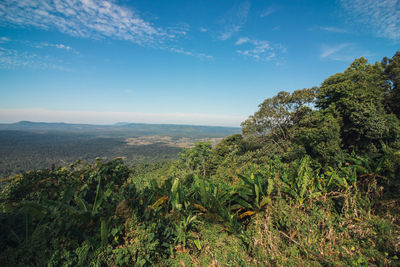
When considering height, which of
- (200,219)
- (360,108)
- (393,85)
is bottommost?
(200,219)

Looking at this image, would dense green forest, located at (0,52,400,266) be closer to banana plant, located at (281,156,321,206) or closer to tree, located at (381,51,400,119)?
banana plant, located at (281,156,321,206)

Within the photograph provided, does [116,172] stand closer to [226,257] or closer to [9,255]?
[9,255]

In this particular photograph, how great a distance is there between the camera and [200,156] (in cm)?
2891

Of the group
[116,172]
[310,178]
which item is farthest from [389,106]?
[116,172]

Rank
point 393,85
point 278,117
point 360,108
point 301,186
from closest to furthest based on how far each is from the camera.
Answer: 1. point 301,186
2. point 360,108
3. point 393,85
4. point 278,117

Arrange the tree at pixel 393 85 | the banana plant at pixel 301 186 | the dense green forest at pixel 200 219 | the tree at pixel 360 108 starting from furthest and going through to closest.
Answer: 1. the tree at pixel 393 85
2. the tree at pixel 360 108
3. the banana plant at pixel 301 186
4. the dense green forest at pixel 200 219

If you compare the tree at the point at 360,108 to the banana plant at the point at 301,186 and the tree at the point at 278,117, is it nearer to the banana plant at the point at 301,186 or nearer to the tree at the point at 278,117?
the tree at the point at 278,117

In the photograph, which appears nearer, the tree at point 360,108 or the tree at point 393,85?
the tree at point 360,108

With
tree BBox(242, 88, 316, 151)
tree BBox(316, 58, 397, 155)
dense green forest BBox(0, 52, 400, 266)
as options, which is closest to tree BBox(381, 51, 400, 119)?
tree BBox(316, 58, 397, 155)

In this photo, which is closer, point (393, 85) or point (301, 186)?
point (301, 186)

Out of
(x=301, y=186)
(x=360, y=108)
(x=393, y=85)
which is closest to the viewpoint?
(x=301, y=186)

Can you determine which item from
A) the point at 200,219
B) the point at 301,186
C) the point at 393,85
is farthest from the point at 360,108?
the point at 200,219

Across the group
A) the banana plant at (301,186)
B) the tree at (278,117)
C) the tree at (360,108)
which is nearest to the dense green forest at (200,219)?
the banana plant at (301,186)

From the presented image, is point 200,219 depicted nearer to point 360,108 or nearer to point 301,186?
point 301,186
